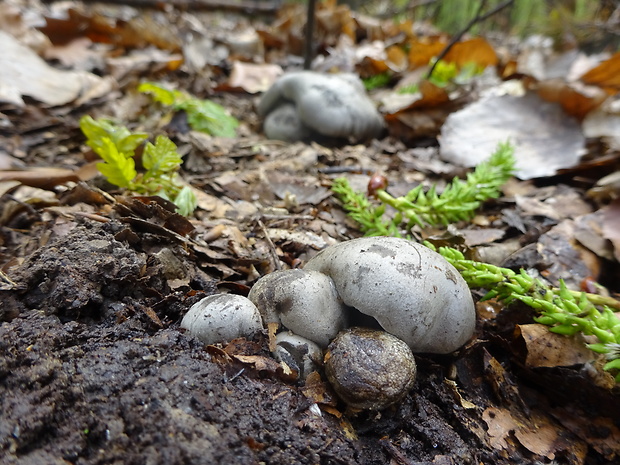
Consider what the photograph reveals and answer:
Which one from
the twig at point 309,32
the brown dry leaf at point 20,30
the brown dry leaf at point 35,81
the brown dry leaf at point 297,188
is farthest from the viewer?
the twig at point 309,32

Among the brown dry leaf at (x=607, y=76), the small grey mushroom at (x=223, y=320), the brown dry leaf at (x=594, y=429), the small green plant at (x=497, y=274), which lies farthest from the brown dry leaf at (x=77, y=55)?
the brown dry leaf at (x=594, y=429)

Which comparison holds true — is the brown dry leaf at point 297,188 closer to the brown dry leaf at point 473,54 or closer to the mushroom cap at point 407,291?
the mushroom cap at point 407,291

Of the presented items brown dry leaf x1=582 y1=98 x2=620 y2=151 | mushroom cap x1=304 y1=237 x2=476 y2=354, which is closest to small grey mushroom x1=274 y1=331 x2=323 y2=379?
mushroom cap x1=304 y1=237 x2=476 y2=354

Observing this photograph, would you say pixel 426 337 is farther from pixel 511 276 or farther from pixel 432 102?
pixel 432 102

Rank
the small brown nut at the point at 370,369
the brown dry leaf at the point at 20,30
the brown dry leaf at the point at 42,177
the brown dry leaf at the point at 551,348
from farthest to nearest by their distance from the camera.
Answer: the brown dry leaf at the point at 20,30, the brown dry leaf at the point at 42,177, the brown dry leaf at the point at 551,348, the small brown nut at the point at 370,369

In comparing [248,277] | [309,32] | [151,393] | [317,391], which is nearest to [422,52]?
[309,32]

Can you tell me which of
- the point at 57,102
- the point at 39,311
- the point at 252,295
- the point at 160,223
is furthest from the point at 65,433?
the point at 57,102

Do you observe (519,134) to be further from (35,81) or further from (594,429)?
(35,81)
